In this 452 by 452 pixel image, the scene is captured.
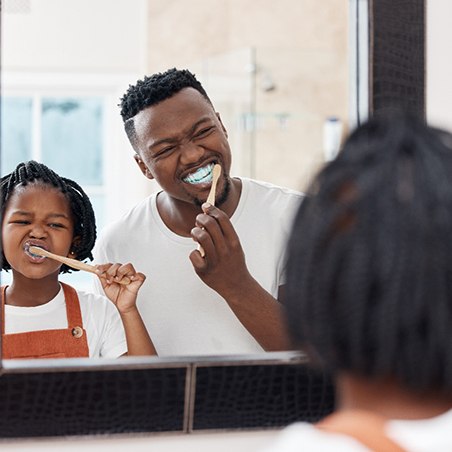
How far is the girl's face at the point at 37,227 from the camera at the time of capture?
2.04 feet

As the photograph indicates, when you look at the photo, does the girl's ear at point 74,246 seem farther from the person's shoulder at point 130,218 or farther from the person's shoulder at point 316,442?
the person's shoulder at point 316,442

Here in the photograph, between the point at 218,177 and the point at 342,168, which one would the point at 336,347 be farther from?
the point at 218,177

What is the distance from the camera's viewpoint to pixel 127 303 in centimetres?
65

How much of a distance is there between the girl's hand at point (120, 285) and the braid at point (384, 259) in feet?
1.15

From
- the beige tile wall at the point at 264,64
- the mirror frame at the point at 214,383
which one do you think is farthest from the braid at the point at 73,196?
the beige tile wall at the point at 264,64

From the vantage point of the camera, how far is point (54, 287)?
0.65m

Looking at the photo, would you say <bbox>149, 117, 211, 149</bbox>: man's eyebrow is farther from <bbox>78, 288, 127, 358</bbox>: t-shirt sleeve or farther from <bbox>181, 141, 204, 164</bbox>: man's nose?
<bbox>78, 288, 127, 358</bbox>: t-shirt sleeve

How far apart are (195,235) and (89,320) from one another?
4.4 inches

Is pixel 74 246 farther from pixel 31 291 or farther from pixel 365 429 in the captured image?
pixel 365 429

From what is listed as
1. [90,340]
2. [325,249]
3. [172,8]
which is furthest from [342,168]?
[172,8]

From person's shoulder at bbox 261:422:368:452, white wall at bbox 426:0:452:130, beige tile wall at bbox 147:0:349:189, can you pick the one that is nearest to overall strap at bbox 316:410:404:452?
person's shoulder at bbox 261:422:368:452

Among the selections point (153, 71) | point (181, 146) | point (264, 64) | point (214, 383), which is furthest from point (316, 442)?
point (264, 64)

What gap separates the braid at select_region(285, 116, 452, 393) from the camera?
299 mm

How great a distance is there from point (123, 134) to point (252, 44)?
0.86m
